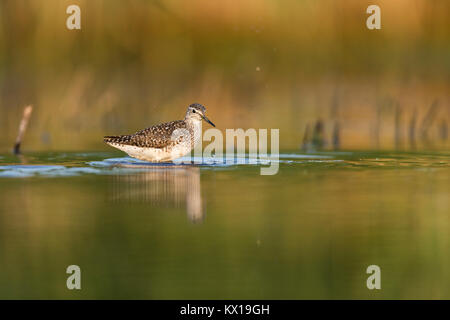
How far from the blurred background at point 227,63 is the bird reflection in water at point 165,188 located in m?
12.4

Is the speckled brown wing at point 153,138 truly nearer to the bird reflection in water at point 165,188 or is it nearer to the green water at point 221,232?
the bird reflection in water at point 165,188

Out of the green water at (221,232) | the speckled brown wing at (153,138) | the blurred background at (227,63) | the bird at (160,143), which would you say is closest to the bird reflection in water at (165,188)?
the green water at (221,232)

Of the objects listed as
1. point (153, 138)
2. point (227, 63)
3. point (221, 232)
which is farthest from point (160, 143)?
point (227, 63)

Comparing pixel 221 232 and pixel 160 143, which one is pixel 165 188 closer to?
pixel 160 143

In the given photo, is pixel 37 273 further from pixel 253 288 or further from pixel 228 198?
pixel 228 198

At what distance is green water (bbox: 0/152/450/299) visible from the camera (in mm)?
7215

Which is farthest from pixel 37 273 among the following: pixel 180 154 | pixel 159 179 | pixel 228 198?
pixel 180 154

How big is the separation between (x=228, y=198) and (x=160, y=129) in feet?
14.5

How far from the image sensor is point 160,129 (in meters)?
15.7

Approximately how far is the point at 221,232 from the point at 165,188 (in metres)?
3.32

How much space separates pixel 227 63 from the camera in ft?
96.1

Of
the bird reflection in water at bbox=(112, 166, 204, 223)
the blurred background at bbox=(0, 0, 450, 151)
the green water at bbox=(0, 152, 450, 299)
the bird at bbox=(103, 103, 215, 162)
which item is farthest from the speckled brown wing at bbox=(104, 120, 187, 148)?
the blurred background at bbox=(0, 0, 450, 151)

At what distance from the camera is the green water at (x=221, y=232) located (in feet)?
23.7

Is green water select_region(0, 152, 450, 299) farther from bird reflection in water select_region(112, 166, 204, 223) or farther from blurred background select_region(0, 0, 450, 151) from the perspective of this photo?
blurred background select_region(0, 0, 450, 151)
